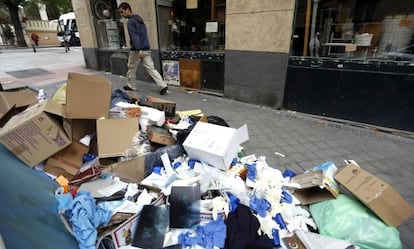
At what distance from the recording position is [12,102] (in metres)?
2.81

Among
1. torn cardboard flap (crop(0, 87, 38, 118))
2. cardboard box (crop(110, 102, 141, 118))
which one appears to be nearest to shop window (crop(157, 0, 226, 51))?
cardboard box (crop(110, 102, 141, 118))

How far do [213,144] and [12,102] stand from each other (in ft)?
8.06

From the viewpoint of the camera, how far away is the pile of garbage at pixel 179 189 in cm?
168

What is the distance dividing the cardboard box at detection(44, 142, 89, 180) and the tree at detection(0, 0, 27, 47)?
25377 millimetres

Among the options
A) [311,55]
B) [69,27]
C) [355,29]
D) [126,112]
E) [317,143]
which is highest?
[69,27]

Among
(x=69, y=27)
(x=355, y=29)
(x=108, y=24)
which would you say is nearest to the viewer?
(x=355, y=29)

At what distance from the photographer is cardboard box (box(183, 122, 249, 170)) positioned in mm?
2148

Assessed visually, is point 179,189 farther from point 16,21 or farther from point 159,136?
point 16,21

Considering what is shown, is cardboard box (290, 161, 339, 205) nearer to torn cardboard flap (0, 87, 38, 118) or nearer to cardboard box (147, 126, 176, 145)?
cardboard box (147, 126, 176, 145)

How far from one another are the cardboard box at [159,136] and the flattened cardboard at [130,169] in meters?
0.28

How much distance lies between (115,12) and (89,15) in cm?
78

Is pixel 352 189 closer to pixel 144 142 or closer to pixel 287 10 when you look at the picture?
pixel 144 142

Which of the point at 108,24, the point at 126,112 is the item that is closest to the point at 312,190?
the point at 126,112

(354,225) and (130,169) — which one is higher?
(130,169)
